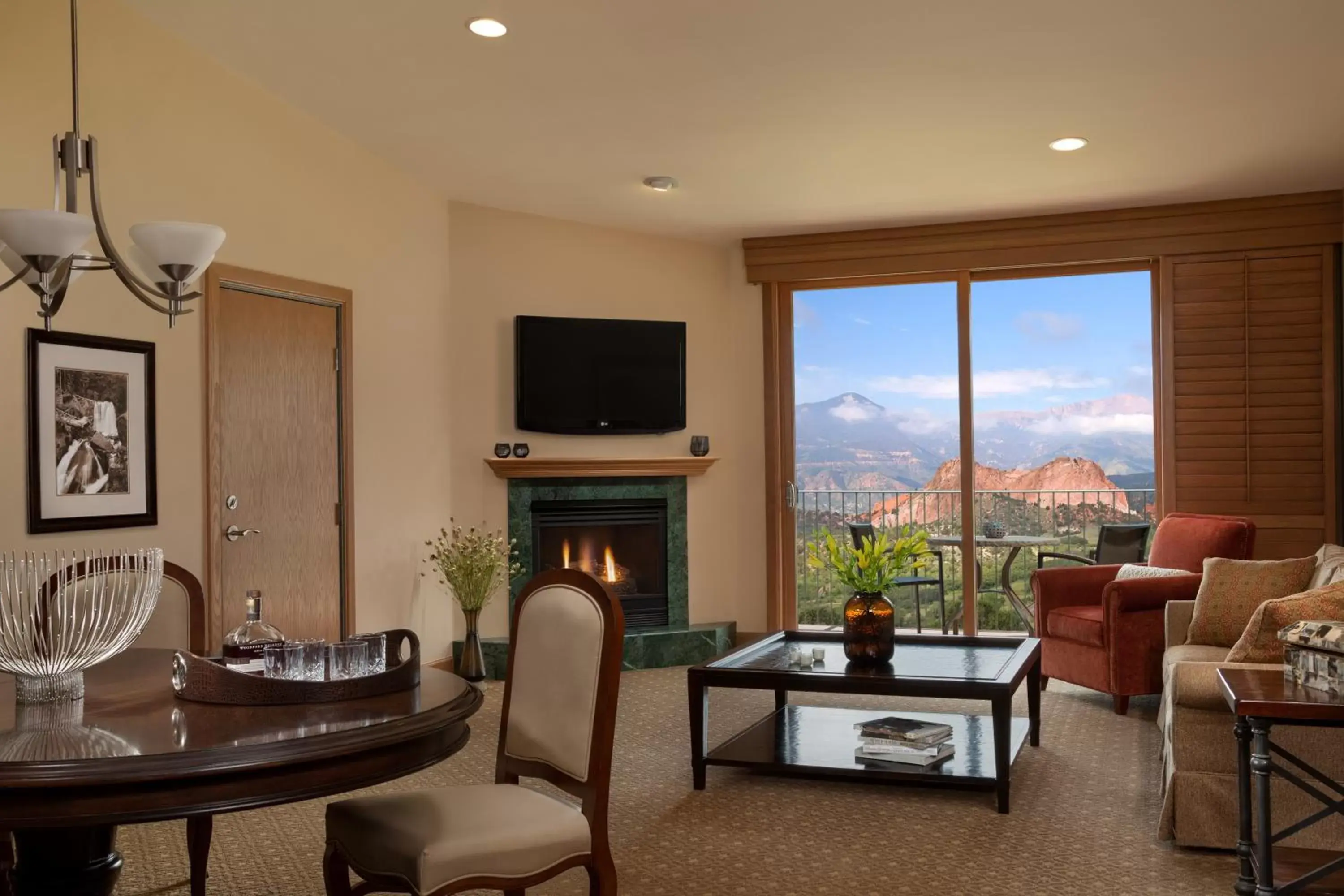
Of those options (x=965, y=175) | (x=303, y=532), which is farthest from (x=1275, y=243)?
(x=303, y=532)

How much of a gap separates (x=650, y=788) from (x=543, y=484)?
2940mm

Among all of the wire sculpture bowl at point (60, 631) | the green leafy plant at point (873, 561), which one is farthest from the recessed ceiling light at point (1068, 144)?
the wire sculpture bowl at point (60, 631)

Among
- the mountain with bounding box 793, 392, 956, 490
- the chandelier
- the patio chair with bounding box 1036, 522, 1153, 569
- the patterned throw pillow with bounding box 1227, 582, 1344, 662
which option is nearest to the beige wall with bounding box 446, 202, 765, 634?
the mountain with bounding box 793, 392, 956, 490

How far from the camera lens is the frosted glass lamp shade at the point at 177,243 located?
2.47 metres

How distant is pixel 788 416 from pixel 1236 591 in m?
3.34

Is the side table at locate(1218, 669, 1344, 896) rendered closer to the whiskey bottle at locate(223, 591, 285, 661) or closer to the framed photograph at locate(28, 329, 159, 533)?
the whiskey bottle at locate(223, 591, 285, 661)

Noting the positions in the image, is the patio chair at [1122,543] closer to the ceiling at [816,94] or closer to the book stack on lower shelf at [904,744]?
the ceiling at [816,94]

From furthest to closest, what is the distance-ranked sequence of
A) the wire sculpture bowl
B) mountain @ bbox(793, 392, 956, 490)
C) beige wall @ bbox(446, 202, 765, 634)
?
mountain @ bbox(793, 392, 956, 490) < beige wall @ bbox(446, 202, 765, 634) < the wire sculpture bowl

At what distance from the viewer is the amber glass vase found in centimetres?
431

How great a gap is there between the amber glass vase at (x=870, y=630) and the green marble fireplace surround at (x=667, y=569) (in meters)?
2.36

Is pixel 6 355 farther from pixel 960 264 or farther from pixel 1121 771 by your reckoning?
pixel 960 264

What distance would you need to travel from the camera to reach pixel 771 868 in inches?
131

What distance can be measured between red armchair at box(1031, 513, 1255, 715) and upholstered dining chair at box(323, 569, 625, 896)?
9.83 feet

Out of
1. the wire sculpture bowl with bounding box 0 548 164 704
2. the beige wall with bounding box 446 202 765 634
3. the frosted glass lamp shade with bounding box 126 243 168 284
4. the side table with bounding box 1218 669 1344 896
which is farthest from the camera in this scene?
the beige wall with bounding box 446 202 765 634
